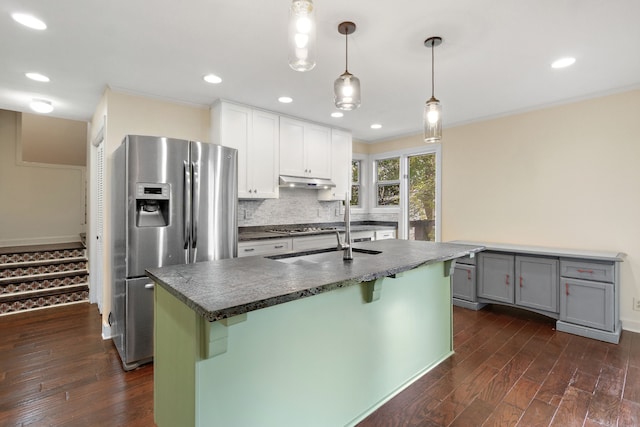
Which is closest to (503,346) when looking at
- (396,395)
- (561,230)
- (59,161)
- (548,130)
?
(396,395)

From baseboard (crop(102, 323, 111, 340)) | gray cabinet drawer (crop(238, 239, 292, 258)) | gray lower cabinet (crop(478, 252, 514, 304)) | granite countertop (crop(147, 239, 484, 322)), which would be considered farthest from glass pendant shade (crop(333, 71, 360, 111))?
baseboard (crop(102, 323, 111, 340))

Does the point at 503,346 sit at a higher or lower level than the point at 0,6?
lower

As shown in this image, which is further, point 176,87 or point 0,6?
point 176,87

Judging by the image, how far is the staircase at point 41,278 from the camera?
12.7 feet

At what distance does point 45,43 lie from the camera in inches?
89.4

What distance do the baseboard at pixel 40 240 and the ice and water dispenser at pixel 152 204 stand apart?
4.04m

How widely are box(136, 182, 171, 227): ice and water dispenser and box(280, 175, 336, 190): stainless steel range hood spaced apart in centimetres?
160

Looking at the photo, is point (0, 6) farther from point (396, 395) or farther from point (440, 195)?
point (440, 195)

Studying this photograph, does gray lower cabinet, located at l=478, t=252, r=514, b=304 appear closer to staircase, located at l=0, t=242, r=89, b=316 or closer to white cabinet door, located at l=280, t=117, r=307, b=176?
white cabinet door, located at l=280, t=117, r=307, b=176

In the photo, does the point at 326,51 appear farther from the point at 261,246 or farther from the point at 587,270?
the point at 587,270

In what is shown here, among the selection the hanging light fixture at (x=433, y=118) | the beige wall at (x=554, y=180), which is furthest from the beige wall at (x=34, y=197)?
the beige wall at (x=554, y=180)

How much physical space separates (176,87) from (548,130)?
164 inches

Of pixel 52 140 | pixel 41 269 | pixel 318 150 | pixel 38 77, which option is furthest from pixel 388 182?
pixel 52 140

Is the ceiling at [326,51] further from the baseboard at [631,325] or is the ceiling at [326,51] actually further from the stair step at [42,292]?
the baseboard at [631,325]
